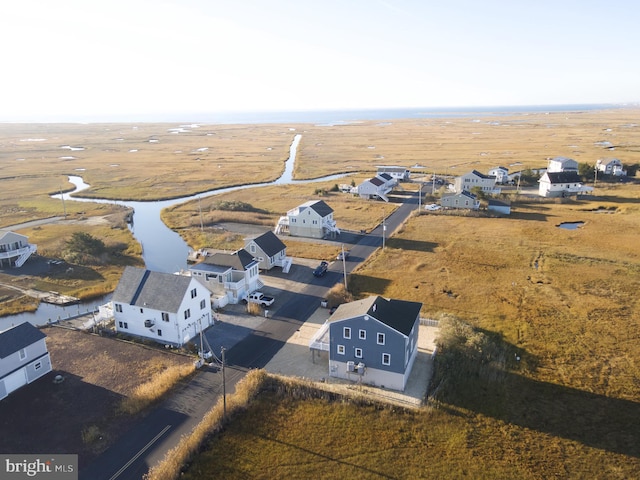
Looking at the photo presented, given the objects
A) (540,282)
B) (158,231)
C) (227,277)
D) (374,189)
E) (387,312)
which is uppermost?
(374,189)

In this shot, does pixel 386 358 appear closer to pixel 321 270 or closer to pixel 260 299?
pixel 260 299

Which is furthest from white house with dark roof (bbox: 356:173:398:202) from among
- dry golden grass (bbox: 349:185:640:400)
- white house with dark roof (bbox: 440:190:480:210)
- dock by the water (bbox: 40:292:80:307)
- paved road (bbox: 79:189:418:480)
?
dock by the water (bbox: 40:292:80:307)

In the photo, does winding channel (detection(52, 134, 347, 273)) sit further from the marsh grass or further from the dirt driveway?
the marsh grass

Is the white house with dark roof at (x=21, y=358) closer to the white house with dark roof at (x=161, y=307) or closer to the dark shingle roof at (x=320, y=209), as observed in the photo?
the white house with dark roof at (x=161, y=307)

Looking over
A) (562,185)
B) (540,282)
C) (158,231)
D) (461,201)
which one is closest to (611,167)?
(562,185)

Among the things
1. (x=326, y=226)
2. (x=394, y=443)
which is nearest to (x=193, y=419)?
(x=394, y=443)

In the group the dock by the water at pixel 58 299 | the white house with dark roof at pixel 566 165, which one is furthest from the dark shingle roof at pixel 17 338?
the white house with dark roof at pixel 566 165

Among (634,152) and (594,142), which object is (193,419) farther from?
Result: (594,142)
